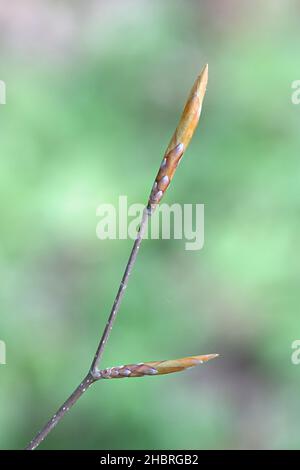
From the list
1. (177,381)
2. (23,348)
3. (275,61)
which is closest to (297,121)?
(275,61)

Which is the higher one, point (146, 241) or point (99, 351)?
point (146, 241)

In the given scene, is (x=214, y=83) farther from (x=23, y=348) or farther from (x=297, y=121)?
(x=23, y=348)
